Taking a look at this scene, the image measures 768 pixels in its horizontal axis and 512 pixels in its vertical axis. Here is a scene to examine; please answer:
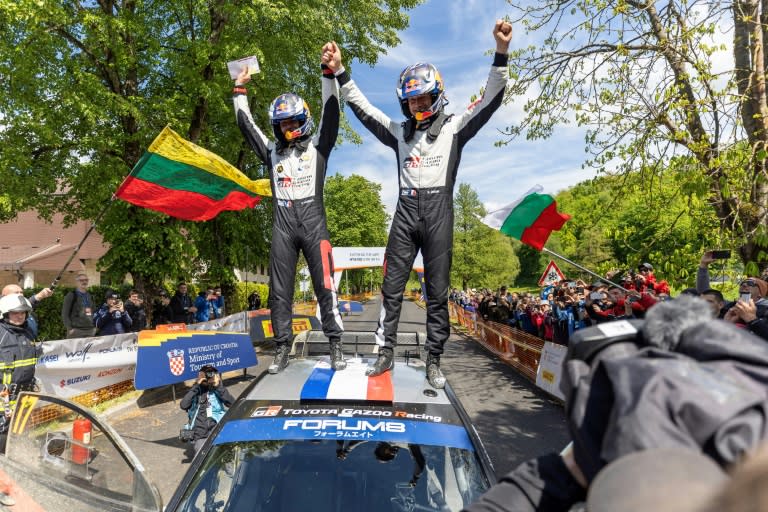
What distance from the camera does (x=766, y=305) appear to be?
170 inches

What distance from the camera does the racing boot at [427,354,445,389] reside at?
291 centimetres

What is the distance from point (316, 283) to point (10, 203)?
10979 millimetres

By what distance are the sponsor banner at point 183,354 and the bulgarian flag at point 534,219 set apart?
5.41 metres

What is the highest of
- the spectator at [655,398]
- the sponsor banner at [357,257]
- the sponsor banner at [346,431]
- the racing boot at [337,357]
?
the sponsor banner at [357,257]

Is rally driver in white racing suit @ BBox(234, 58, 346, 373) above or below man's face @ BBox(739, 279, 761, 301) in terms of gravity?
above

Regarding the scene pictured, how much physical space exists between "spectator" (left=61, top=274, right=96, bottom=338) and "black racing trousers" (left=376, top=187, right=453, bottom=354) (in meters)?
7.73

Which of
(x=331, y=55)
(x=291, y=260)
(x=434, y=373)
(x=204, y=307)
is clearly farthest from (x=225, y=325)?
(x=434, y=373)

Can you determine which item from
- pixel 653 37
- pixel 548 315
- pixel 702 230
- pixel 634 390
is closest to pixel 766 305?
pixel 702 230

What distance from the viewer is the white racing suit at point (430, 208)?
3627mm

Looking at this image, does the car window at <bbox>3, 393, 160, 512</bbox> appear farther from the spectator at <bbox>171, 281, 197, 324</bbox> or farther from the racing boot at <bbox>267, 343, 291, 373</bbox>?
the spectator at <bbox>171, 281, 197, 324</bbox>

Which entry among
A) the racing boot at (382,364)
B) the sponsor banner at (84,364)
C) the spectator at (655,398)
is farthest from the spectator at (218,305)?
the spectator at (655,398)

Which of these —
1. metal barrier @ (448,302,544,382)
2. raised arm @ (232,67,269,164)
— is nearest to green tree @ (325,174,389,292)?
metal barrier @ (448,302,544,382)

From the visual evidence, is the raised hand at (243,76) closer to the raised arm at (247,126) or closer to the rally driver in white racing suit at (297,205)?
the raised arm at (247,126)

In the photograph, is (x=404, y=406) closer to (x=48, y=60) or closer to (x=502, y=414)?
(x=502, y=414)
